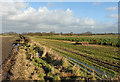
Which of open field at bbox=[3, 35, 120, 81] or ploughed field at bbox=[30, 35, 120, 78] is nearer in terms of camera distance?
open field at bbox=[3, 35, 120, 81]

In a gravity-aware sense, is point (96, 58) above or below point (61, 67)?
below

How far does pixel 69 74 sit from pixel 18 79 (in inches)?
119

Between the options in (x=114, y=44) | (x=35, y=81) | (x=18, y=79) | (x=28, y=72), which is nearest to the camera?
(x=35, y=81)

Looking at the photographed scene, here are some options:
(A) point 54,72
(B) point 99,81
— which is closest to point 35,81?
(A) point 54,72

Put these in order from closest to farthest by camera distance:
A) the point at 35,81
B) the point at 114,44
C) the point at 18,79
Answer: the point at 35,81 < the point at 18,79 < the point at 114,44

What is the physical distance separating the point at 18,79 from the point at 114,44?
20.9 m

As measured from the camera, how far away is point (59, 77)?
20.5 ft

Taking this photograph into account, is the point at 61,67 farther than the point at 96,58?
No

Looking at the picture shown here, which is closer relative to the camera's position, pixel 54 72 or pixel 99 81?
pixel 99 81

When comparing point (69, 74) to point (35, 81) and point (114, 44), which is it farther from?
point (114, 44)

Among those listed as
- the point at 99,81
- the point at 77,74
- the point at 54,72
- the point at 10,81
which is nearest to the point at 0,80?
the point at 10,81

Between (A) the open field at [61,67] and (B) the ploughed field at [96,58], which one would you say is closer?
(A) the open field at [61,67]

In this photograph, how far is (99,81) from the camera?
231 inches

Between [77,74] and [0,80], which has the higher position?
[77,74]
